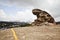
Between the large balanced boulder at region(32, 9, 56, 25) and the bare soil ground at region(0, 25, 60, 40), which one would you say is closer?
the bare soil ground at region(0, 25, 60, 40)

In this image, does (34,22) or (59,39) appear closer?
(59,39)

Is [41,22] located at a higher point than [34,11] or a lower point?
lower

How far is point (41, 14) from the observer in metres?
36.4

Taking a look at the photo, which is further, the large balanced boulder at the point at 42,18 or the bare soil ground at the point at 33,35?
the large balanced boulder at the point at 42,18

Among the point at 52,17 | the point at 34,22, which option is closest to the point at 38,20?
the point at 34,22

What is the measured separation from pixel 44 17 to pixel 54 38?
76.3 ft

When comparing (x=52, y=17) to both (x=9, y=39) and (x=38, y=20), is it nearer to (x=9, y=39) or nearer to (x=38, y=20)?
(x=38, y=20)

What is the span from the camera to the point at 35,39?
12.4 meters

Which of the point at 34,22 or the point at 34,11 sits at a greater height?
the point at 34,11

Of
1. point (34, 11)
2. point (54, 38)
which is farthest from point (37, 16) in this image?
point (54, 38)

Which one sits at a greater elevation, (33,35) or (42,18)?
(42,18)

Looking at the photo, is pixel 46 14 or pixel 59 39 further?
pixel 46 14

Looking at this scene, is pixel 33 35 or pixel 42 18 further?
pixel 42 18

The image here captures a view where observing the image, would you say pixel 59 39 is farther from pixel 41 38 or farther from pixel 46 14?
pixel 46 14
